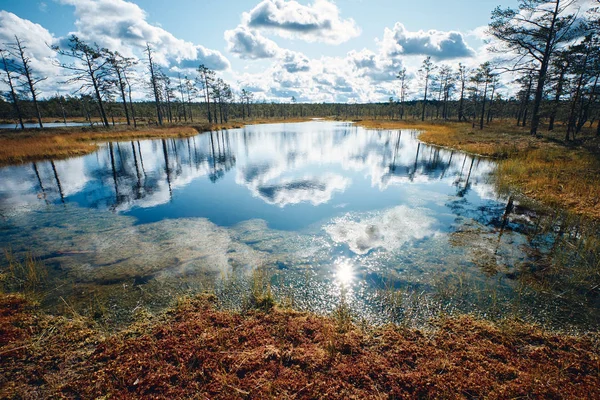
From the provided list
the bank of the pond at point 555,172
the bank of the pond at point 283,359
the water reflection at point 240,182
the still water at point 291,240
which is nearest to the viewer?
the bank of the pond at point 283,359

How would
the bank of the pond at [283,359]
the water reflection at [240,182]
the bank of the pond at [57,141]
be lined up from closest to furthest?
the bank of the pond at [283,359]
the water reflection at [240,182]
the bank of the pond at [57,141]

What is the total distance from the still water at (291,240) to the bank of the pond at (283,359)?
566 mm

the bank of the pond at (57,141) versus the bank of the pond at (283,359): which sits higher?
the bank of the pond at (57,141)

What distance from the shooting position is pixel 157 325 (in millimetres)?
4621

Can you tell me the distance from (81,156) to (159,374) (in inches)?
1088

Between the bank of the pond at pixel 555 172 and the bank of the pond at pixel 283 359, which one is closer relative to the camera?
the bank of the pond at pixel 283 359

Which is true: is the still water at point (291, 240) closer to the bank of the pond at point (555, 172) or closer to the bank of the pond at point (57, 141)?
the bank of the pond at point (555, 172)

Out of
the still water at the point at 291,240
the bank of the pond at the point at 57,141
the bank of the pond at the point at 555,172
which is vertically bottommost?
the still water at the point at 291,240

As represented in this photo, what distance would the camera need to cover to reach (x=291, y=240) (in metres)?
8.23

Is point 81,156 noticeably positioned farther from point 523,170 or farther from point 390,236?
point 523,170

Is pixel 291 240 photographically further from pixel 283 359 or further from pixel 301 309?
pixel 283 359

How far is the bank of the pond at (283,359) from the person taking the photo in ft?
Answer: 10.9

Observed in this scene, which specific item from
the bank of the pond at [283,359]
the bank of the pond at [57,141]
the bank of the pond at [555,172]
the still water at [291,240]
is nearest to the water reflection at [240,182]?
the still water at [291,240]

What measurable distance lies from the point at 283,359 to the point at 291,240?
4.52 meters
